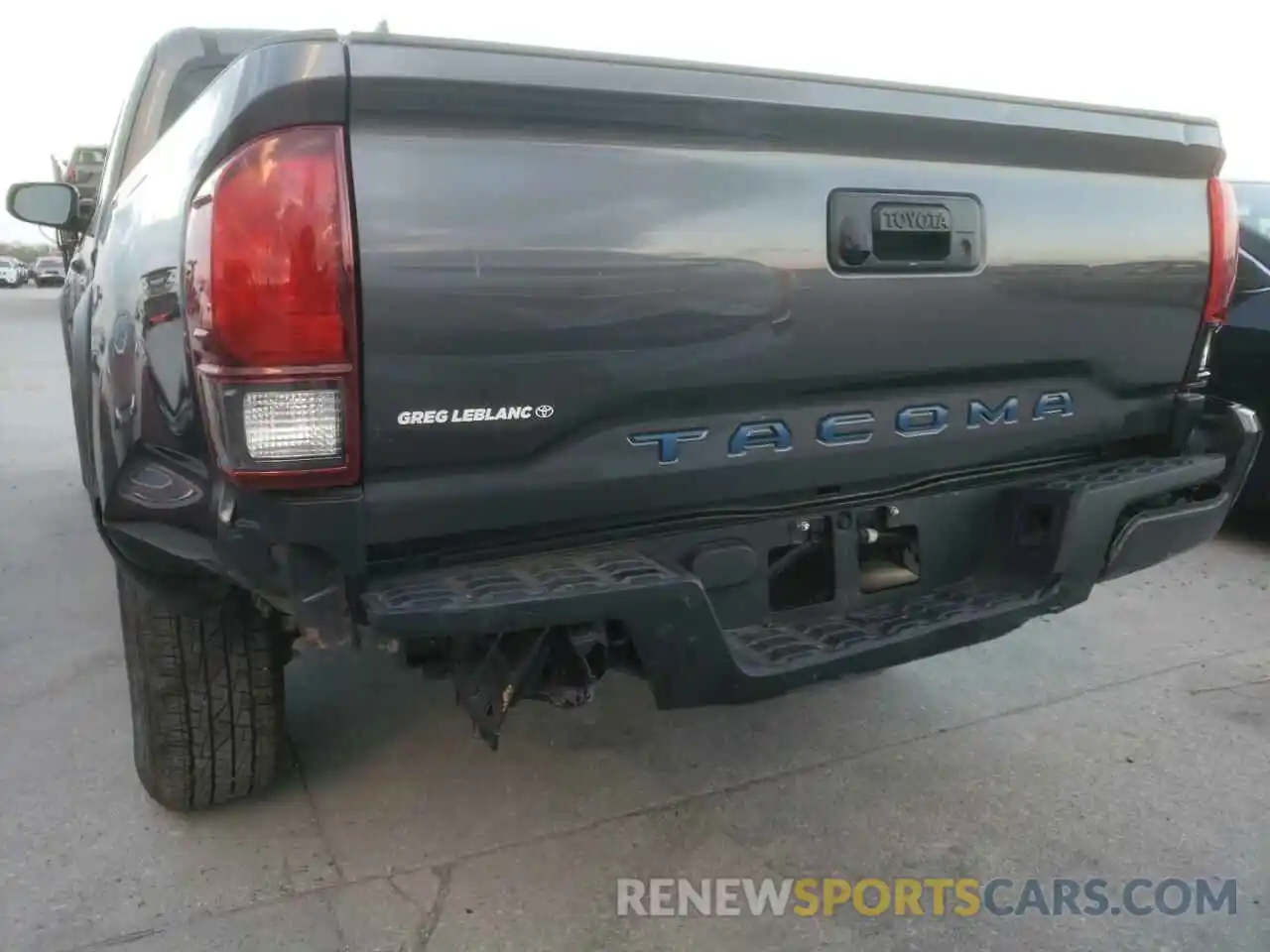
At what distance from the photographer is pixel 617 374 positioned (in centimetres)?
194

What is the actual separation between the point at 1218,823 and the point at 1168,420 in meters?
1.02

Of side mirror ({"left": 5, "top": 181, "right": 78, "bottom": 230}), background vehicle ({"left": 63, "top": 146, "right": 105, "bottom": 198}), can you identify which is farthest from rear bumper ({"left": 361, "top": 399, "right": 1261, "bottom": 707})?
background vehicle ({"left": 63, "top": 146, "right": 105, "bottom": 198})

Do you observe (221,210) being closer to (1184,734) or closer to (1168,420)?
(1168,420)

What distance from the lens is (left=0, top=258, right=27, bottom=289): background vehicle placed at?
48812 millimetres

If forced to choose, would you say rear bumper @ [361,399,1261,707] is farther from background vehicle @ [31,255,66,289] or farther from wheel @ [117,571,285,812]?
background vehicle @ [31,255,66,289]

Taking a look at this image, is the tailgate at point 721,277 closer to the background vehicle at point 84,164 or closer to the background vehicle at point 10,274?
the background vehicle at point 84,164

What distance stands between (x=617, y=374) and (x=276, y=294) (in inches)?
24.0

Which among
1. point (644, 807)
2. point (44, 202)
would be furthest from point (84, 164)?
point (644, 807)

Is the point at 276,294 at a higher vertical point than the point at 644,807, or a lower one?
higher

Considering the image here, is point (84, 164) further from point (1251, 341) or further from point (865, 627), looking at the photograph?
point (865, 627)

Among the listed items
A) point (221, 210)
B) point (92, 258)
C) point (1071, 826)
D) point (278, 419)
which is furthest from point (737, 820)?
point (92, 258)

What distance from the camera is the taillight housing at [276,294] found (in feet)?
5.47

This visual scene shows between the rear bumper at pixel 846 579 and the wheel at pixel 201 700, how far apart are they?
32.0 inches

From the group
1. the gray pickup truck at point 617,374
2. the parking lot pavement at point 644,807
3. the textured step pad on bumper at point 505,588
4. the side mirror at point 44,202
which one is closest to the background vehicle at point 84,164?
the side mirror at point 44,202
